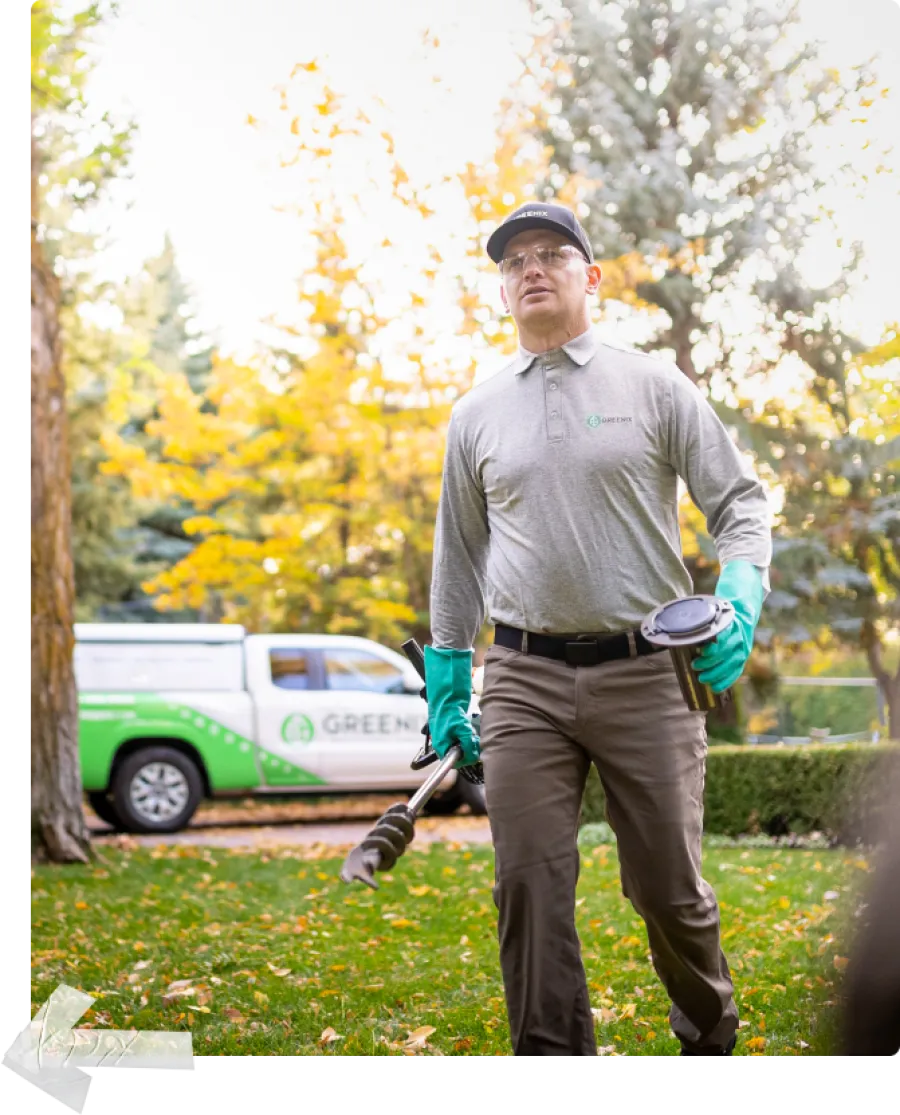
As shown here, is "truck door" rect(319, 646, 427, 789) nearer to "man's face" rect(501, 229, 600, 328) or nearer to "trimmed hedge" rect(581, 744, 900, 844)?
"trimmed hedge" rect(581, 744, 900, 844)

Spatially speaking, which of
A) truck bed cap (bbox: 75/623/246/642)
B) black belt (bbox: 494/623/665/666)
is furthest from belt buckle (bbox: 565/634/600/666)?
truck bed cap (bbox: 75/623/246/642)

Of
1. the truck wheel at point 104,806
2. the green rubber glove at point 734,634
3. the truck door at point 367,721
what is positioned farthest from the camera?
the truck door at point 367,721

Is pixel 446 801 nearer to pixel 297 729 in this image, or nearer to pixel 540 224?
pixel 297 729

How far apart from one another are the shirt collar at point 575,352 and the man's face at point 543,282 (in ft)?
0.20

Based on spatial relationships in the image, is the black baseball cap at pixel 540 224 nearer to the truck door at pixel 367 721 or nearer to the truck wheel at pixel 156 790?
the truck wheel at pixel 156 790

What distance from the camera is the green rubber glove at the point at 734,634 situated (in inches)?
107

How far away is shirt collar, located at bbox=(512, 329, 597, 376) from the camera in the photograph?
3104mm

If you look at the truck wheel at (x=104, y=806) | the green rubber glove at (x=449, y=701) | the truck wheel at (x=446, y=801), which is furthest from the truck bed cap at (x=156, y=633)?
the green rubber glove at (x=449, y=701)

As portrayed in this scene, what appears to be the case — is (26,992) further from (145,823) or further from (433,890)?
(145,823)

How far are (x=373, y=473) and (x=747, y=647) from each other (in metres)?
12.0

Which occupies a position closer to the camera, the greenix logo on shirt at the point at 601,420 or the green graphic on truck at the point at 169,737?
the greenix logo on shirt at the point at 601,420

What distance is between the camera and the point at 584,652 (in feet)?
9.77

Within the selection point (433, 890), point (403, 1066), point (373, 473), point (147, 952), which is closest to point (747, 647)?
point (403, 1066)

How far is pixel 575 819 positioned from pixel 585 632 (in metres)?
0.42
